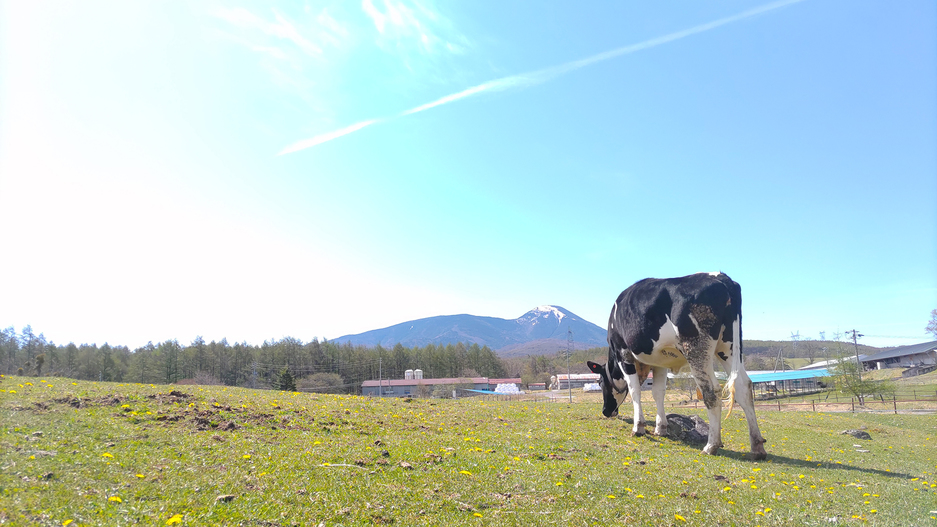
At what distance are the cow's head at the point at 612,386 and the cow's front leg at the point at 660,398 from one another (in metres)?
1.11

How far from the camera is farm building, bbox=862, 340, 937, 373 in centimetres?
9094

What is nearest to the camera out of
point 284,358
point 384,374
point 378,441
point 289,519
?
point 289,519

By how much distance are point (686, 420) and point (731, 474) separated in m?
6.02

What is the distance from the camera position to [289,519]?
513 centimetres

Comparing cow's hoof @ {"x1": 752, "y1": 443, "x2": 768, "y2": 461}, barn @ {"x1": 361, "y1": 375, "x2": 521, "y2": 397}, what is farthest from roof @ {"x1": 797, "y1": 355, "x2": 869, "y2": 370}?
cow's hoof @ {"x1": 752, "y1": 443, "x2": 768, "y2": 461}

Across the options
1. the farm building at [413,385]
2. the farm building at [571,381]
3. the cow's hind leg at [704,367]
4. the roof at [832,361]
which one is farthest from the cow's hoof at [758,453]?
the farm building at [571,381]

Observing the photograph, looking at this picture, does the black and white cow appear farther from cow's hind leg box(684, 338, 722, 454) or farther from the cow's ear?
the cow's ear

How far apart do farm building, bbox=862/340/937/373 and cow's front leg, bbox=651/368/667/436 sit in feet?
371

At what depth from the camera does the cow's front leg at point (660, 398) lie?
43.6ft

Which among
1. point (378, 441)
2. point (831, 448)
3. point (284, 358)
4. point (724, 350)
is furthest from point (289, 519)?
point (284, 358)

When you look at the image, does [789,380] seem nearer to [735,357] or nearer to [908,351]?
[908,351]

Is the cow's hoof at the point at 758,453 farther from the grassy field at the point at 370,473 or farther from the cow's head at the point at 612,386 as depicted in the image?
the cow's head at the point at 612,386

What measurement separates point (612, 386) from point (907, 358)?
128064 mm

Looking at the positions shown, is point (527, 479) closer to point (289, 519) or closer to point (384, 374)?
point (289, 519)
